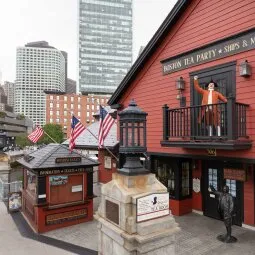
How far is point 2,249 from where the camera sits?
28.2 feet

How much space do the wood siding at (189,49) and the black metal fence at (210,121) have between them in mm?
570

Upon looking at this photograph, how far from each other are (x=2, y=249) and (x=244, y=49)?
10391 mm

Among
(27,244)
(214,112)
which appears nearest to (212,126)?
(214,112)

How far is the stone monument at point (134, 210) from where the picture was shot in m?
5.51

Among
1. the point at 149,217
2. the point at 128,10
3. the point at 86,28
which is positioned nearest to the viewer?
the point at 149,217

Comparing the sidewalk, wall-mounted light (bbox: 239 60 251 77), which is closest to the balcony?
wall-mounted light (bbox: 239 60 251 77)

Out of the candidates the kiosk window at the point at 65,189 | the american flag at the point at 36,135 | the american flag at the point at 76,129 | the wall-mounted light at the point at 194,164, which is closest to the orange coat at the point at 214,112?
the wall-mounted light at the point at 194,164

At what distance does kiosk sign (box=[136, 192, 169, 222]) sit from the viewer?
18.1 feet

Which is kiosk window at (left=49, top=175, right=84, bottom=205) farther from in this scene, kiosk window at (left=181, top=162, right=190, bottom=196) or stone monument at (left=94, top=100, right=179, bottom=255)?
stone monument at (left=94, top=100, right=179, bottom=255)

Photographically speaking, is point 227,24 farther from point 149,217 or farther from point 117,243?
point 117,243

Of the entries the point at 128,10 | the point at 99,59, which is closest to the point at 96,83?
the point at 99,59

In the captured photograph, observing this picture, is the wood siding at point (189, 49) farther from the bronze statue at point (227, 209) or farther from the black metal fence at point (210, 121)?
the bronze statue at point (227, 209)

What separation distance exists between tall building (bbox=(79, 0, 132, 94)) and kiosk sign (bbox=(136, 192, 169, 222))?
456ft

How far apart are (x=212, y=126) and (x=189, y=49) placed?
347cm
